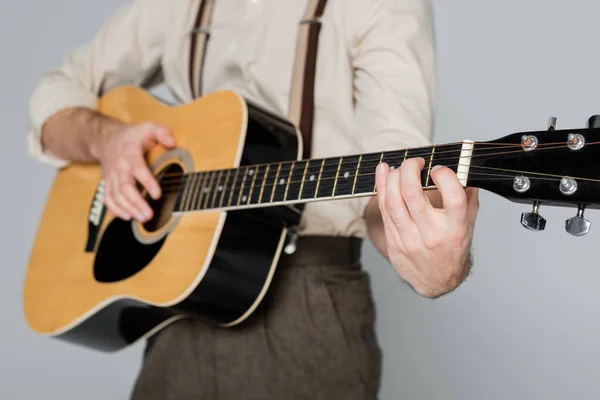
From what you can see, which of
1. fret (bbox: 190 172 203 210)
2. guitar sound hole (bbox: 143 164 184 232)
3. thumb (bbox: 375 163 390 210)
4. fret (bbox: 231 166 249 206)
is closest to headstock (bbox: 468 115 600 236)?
thumb (bbox: 375 163 390 210)

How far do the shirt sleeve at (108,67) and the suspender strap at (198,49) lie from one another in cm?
13

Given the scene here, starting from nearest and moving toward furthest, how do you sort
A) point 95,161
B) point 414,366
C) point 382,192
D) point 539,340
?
point 382,192 < point 95,161 < point 539,340 < point 414,366

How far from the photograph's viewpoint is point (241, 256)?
1.32m

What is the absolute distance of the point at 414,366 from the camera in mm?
2240

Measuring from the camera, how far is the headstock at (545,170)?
0.85 m

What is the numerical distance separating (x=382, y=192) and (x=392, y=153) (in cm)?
7

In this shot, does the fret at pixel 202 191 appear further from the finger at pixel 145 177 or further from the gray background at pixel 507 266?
the gray background at pixel 507 266

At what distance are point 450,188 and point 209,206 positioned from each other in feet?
1.66

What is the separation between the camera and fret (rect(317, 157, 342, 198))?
3.67 ft

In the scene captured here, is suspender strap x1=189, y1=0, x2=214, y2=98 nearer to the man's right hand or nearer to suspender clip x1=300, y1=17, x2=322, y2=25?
the man's right hand

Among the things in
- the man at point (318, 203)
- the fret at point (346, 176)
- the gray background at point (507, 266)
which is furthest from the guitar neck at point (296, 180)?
the gray background at point (507, 266)

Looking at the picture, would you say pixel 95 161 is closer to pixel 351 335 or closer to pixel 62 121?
pixel 62 121

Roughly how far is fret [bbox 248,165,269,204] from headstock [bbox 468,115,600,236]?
399 millimetres

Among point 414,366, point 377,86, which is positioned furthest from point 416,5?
point 414,366
